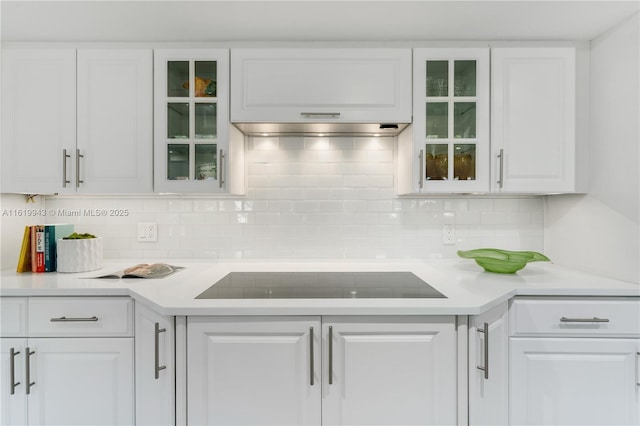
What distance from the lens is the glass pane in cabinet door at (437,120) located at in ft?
5.98

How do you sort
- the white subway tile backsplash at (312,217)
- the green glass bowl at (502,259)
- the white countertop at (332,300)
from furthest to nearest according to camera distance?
the white subway tile backsplash at (312,217) → the green glass bowl at (502,259) → the white countertop at (332,300)

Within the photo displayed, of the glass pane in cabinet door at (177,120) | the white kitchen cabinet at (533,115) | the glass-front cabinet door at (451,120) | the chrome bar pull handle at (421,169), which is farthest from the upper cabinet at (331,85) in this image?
the white kitchen cabinet at (533,115)

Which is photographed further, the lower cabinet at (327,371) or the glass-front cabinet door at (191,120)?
the glass-front cabinet door at (191,120)

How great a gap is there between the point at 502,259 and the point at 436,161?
0.64m

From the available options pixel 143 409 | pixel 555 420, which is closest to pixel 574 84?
pixel 555 420

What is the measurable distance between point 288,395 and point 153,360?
57 cm

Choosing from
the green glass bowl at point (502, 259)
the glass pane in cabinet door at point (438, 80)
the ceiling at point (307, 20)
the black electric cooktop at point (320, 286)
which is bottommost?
the black electric cooktop at point (320, 286)

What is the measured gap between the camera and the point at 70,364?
1.49 metres

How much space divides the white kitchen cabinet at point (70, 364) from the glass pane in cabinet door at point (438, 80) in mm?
1760

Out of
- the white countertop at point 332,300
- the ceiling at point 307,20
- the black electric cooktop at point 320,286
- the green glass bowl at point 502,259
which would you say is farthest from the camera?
the green glass bowl at point 502,259

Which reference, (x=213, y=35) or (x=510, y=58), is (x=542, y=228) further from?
(x=213, y=35)

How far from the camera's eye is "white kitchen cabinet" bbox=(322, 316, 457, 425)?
A: 1.32 meters

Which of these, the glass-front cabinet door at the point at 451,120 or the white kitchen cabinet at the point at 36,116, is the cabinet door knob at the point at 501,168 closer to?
the glass-front cabinet door at the point at 451,120

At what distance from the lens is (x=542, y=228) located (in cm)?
218
